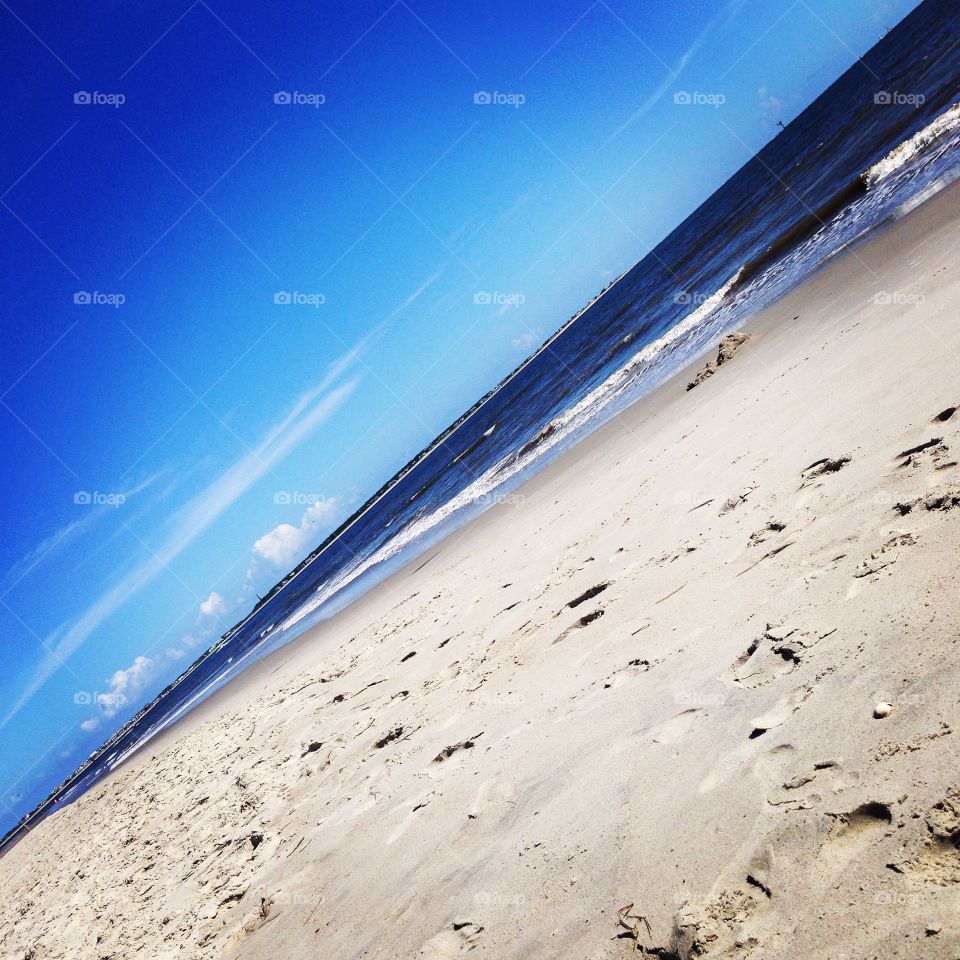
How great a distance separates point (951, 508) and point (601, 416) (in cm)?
1359

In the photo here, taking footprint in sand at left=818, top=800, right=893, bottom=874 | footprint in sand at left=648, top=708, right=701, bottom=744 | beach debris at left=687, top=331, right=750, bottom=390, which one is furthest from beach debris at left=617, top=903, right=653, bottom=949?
beach debris at left=687, top=331, right=750, bottom=390

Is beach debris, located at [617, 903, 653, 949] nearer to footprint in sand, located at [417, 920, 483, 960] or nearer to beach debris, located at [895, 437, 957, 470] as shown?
footprint in sand, located at [417, 920, 483, 960]

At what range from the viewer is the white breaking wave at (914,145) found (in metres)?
15.9

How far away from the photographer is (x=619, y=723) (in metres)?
3.74

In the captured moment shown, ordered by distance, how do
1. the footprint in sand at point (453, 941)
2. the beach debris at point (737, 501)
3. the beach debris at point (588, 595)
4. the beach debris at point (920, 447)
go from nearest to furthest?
the footprint in sand at point (453, 941) < the beach debris at point (920, 447) < the beach debris at point (737, 501) < the beach debris at point (588, 595)

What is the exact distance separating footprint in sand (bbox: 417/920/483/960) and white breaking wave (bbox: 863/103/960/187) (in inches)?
778

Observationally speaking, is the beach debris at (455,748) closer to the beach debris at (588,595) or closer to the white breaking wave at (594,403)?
the beach debris at (588,595)

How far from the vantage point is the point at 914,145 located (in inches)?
658

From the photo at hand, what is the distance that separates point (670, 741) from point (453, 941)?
1457 mm

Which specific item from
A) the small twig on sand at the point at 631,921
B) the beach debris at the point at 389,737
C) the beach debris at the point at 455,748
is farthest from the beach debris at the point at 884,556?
the beach debris at the point at 389,737

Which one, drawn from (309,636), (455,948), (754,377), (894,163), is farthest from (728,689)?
(894,163)

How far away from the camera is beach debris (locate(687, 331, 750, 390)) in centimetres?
1152

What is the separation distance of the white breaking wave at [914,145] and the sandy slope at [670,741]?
920cm

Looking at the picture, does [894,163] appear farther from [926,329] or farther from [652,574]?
[652,574]
